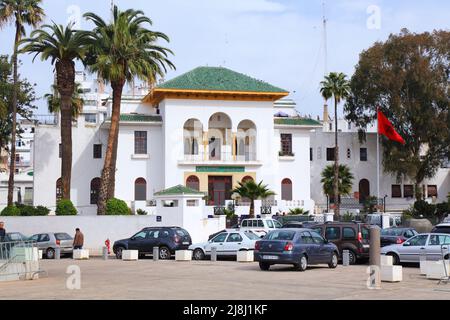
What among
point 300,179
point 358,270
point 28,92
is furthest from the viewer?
point 300,179

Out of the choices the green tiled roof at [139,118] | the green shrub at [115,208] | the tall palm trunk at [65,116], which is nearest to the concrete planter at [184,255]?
the green shrub at [115,208]

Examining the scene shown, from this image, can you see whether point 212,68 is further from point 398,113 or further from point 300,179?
point 398,113

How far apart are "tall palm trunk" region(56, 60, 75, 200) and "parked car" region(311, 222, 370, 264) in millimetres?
20455

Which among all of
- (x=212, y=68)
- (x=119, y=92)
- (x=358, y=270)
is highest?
(x=212, y=68)

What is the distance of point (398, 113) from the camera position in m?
63.2

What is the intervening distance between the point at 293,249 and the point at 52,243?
1664 cm

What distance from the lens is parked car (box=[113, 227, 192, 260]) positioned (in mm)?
32688

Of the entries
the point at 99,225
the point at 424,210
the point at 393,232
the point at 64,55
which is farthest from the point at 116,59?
the point at 424,210

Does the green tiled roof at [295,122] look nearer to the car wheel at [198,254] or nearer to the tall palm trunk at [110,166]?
the tall palm trunk at [110,166]

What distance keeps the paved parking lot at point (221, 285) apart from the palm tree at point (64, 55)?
740 inches

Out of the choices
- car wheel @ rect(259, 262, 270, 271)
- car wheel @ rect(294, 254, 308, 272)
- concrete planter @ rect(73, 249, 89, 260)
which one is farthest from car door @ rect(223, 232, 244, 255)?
concrete planter @ rect(73, 249, 89, 260)

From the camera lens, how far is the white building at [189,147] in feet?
191
